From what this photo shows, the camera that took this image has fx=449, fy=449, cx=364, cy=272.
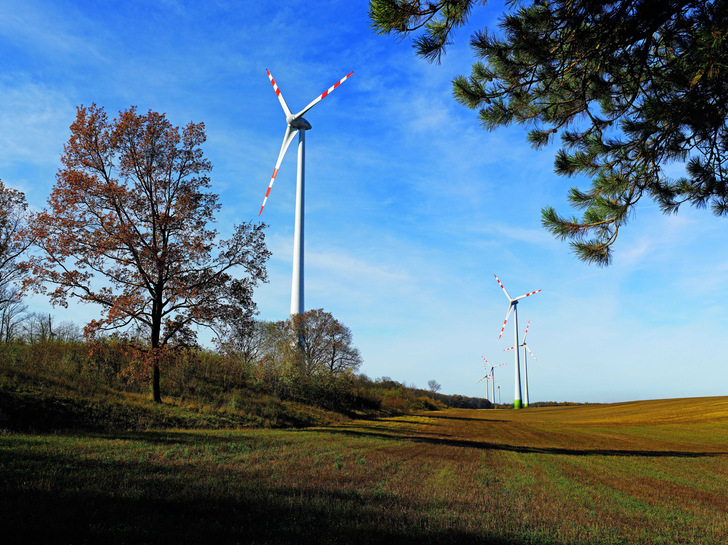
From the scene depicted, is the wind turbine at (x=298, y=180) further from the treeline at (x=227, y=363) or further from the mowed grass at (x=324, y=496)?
the mowed grass at (x=324, y=496)

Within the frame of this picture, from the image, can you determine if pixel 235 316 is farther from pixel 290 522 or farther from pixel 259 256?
pixel 290 522

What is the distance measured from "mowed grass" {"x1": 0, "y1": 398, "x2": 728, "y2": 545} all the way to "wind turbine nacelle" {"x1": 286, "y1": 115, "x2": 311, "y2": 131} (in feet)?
110

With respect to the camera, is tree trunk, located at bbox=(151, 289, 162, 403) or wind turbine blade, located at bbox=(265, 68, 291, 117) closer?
tree trunk, located at bbox=(151, 289, 162, 403)

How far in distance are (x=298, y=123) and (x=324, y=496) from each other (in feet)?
129

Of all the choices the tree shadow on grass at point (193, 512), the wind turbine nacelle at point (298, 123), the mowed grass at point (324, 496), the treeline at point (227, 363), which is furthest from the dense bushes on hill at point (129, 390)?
the wind turbine nacelle at point (298, 123)

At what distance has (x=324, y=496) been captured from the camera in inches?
310

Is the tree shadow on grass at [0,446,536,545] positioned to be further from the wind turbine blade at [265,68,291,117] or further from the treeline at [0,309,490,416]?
the wind turbine blade at [265,68,291,117]

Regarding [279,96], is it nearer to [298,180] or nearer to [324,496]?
[298,180]

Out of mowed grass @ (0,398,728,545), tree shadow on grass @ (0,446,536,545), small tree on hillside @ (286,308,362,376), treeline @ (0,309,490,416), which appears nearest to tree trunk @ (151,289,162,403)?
treeline @ (0,309,490,416)

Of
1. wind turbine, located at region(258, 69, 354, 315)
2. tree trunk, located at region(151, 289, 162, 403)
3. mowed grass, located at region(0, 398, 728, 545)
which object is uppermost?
wind turbine, located at region(258, 69, 354, 315)

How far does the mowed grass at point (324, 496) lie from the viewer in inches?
227

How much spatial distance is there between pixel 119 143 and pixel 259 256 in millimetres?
9142

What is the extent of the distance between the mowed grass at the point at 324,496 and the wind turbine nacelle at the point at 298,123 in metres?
33.4

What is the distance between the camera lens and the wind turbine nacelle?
41.9 m
